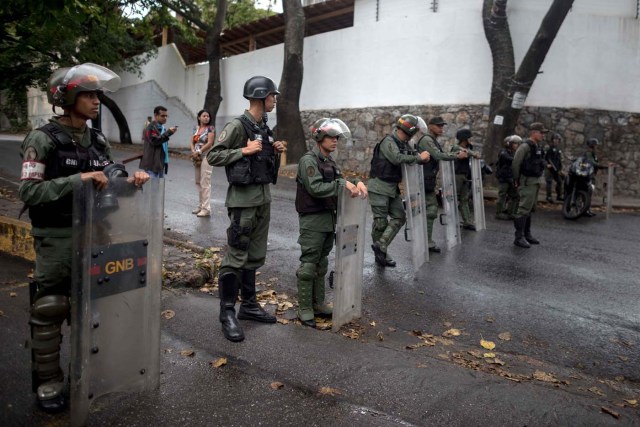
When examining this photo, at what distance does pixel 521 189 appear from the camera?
881 cm

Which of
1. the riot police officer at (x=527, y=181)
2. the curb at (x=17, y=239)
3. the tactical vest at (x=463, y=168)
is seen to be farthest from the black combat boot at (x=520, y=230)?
the curb at (x=17, y=239)

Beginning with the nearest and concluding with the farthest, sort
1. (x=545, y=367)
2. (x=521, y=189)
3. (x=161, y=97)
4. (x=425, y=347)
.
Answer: (x=545, y=367) → (x=425, y=347) → (x=521, y=189) → (x=161, y=97)

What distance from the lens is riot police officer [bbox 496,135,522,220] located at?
35.7 feet

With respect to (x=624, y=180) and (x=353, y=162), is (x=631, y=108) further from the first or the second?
(x=353, y=162)

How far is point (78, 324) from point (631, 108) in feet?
52.6

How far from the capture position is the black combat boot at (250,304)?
15.6 feet

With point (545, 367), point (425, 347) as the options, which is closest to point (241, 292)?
point (425, 347)

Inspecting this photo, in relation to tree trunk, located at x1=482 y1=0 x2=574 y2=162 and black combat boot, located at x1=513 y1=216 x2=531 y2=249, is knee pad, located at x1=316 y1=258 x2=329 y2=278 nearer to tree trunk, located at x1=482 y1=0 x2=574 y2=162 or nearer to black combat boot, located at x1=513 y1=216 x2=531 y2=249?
black combat boot, located at x1=513 y1=216 x2=531 y2=249

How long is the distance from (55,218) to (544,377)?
3428 mm

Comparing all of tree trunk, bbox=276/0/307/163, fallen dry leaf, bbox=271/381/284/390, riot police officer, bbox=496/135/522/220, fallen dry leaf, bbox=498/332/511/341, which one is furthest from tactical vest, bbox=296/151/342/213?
tree trunk, bbox=276/0/307/163

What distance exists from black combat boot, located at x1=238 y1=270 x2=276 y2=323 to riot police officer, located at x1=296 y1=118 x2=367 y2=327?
316 mm

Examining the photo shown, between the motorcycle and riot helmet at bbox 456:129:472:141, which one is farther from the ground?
riot helmet at bbox 456:129:472:141

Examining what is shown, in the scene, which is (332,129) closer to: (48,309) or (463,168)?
(48,309)

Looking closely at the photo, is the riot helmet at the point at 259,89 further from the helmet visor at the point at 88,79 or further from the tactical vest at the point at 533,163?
the tactical vest at the point at 533,163
